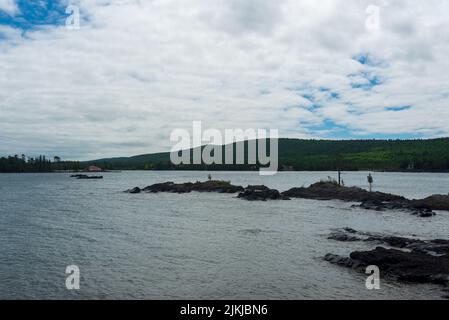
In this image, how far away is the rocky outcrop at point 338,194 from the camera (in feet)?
256

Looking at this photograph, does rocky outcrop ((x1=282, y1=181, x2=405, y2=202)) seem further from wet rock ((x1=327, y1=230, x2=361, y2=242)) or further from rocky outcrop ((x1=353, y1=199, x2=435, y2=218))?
wet rock ((x1=327, y1=230, x2=361, y2=242))

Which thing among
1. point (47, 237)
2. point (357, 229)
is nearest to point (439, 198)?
point (357, 229)

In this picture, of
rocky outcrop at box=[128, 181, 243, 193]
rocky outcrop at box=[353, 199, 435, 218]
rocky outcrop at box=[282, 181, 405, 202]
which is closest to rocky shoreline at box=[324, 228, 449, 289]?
rocky outcrop at box=[353, 199, 435, 218]

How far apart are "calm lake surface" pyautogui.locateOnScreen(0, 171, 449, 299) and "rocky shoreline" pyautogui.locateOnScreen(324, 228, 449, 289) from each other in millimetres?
1100

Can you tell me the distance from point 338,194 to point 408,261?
2423 inches

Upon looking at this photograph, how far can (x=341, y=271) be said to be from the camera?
27781mm

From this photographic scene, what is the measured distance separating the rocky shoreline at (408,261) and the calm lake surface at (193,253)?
110cm

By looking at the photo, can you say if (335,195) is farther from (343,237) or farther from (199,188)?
(343,237)

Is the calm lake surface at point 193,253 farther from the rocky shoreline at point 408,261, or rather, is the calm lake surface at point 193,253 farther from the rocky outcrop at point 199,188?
the rocky outcrop at point 199,188

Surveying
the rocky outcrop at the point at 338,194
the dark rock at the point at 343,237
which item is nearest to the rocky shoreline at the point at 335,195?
the rocky outcrop at the point at 338,194

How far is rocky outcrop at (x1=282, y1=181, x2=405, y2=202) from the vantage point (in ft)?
256
